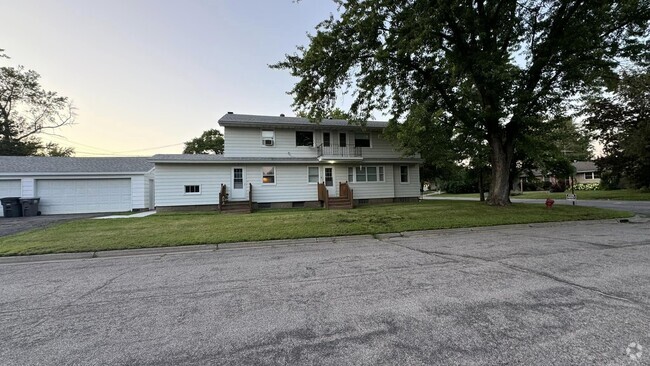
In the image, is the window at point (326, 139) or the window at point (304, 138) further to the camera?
the window at point (326, 139)

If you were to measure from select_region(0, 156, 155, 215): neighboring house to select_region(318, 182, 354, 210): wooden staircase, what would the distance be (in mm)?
12090

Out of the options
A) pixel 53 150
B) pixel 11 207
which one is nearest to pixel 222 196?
pixel 11 207

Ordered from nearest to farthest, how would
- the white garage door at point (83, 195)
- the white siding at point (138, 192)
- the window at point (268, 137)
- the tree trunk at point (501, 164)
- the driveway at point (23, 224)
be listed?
the driveway at point (23, 224)
the tree trunk at point (501, 164)
the white garage door at point (83, 195)
the window at point (268, 137)
the white siding at point (138, 192)

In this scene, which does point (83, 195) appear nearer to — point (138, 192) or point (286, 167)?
point (138, 192)

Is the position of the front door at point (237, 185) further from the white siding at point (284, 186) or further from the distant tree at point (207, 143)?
the distant tree at point (207, 143)

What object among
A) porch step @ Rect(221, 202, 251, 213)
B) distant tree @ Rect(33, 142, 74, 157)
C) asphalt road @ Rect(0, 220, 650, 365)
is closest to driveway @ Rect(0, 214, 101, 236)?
asphalt road @ Rect(0, 220, 650, 365)

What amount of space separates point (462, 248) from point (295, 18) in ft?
42.9

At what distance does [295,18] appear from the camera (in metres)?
13.5

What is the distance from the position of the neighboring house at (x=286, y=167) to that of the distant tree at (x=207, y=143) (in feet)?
80.1

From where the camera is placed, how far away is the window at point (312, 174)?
711 inches

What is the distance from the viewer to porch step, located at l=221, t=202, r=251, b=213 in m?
15.3

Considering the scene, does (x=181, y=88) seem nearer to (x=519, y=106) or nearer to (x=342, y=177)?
(x=342, y=177)

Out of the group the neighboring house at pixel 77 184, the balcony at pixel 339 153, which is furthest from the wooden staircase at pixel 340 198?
the neighboring house at pixel 77 184

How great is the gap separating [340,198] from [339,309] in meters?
13.3
